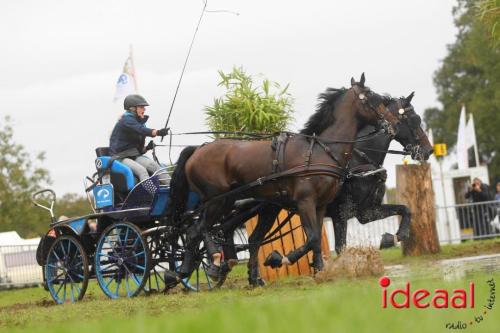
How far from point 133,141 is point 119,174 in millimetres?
532

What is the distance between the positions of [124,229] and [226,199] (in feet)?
5.33

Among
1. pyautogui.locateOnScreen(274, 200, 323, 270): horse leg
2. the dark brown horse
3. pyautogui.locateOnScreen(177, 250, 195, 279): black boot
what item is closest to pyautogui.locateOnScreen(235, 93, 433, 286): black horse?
the dark brown horse

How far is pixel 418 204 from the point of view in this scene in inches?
786

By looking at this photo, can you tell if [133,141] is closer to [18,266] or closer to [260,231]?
[260,231]

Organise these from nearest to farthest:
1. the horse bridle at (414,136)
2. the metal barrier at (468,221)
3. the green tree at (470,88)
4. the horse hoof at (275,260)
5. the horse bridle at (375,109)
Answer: the horse hoof at (275,260)
the horse bridle at (375,109)
the horse bridle at (414,136)
the metal barrier at (468,221)
the green tree at (470,88)

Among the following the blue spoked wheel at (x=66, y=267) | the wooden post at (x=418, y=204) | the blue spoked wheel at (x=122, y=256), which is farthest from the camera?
the wooden post at (x=418, y=204)

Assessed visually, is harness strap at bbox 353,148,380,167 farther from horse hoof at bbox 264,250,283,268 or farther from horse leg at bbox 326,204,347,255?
horse hoof at bbox 264,250,283,268

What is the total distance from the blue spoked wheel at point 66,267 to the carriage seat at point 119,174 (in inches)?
38.1

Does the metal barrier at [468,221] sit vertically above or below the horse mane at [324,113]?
below

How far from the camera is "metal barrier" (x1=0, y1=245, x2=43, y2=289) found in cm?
2641

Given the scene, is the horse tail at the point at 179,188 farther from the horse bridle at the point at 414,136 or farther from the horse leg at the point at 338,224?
the horse bridle at the point at 414,136

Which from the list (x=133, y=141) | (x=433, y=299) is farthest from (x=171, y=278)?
(x=433, y=299)

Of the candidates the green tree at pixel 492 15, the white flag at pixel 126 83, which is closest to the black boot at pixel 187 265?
the green tree at pixel 492 15

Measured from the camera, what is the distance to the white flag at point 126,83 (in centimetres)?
2659
